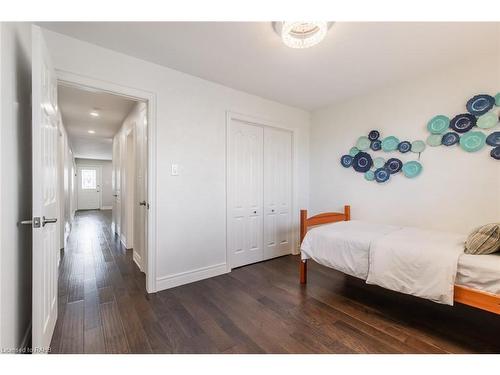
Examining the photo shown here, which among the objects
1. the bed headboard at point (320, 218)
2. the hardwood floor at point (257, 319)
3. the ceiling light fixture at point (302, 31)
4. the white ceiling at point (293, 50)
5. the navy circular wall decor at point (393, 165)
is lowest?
the hardwood floor at point (257, 319)

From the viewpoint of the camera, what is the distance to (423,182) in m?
2.49

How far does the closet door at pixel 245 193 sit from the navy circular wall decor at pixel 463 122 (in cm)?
219

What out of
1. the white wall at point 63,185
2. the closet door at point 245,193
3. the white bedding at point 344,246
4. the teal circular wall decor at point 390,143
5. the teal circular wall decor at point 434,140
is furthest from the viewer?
the white wall at point 63,185

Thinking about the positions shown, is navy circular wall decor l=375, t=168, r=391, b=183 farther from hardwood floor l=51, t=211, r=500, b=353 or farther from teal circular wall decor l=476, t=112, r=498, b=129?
hardwood floor l=51, t=211, r=500, b=353

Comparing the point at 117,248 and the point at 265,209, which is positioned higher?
the point at 265,209

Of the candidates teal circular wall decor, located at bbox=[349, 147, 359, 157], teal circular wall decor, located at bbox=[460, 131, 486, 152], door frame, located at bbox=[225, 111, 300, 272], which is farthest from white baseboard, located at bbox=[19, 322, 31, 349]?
teal circular wall decor, located at bbox=[460, 131, 486, 152]

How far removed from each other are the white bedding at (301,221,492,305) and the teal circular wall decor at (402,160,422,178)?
2.40ft

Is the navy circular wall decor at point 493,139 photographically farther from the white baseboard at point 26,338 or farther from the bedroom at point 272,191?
the white baseboard at point 26,338

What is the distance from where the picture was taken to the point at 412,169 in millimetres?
2549

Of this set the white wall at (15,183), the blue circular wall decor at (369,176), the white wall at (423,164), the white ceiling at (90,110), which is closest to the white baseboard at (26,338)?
the white wall at (15,183)

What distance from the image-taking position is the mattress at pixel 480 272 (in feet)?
4.48
